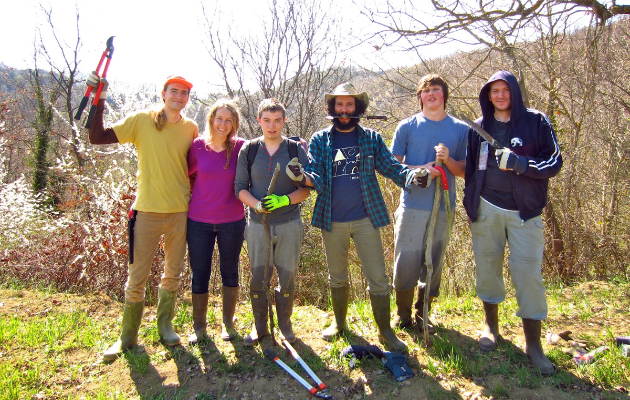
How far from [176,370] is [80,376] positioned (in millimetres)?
809

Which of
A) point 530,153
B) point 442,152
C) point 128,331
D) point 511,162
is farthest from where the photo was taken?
point 128,331

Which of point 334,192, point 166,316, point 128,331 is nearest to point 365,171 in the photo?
point 334,192

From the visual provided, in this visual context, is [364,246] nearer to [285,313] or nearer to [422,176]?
[422,176]

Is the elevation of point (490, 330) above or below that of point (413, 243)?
below

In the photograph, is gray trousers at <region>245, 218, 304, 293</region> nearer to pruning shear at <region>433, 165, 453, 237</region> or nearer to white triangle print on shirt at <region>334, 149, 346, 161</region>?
white triangle print on shirt at <region>334, 149, 346, 161</region>

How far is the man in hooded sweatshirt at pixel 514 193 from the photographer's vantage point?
3.12 metres

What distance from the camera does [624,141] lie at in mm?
5836

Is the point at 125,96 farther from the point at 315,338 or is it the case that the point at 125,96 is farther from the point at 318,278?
the point at 315,338

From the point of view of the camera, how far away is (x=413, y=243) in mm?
3475

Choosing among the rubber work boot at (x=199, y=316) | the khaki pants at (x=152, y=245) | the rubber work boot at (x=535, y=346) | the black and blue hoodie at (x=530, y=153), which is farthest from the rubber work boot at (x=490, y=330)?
the khaki pants at (x=152, y=245)

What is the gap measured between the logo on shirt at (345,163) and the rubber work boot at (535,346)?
1875 millimetres

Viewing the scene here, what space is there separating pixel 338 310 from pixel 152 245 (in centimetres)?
183

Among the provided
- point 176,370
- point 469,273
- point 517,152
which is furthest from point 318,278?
point 517,152

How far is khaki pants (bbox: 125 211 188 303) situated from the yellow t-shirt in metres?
0.10
